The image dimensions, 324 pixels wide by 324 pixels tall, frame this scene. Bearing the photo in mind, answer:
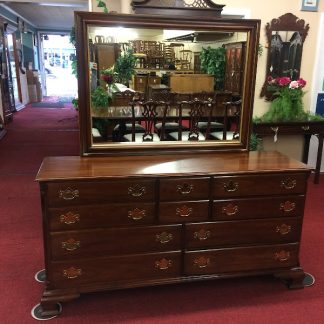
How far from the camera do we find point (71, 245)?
1.94 meters

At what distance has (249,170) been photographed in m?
2.04

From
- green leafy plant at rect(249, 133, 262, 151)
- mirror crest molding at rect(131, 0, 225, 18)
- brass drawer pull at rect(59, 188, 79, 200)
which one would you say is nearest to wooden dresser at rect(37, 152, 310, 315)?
brass drawer pull at rect(59, 188, 79, 200)

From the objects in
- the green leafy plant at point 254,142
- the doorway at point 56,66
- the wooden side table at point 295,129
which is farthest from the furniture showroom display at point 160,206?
the doorway at point 56,66

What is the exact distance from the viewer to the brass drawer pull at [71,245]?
6.32 feet

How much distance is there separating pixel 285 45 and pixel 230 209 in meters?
2.67

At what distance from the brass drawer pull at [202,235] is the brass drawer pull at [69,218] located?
2.26 feet

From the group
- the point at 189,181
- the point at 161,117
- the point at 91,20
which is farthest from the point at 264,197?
the point at 91,20

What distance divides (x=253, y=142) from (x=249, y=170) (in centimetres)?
162

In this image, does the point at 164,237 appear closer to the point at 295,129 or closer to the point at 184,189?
the point at 184,189

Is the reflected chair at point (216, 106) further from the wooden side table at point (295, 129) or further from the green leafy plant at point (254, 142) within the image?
the wooden side table at point (295, 129)

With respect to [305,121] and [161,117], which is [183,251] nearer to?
A: [161,117]

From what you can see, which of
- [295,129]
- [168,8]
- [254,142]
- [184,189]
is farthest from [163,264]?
[295,129]

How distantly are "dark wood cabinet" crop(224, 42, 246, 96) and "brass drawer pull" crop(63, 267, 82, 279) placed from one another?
152cm

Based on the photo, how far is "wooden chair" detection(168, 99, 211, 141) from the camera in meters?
2.41
